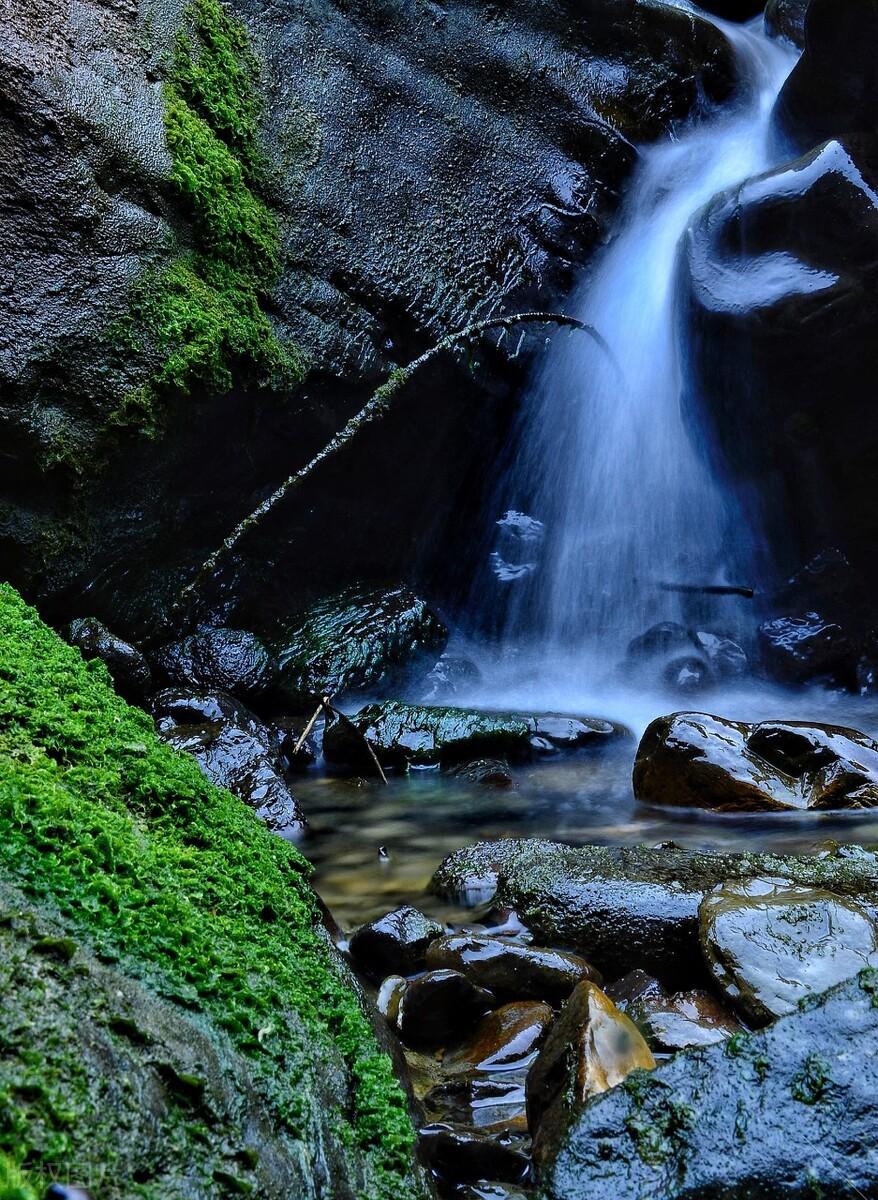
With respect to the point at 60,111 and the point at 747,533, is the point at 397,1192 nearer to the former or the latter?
the point at 60,111

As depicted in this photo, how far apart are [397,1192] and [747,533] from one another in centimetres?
709

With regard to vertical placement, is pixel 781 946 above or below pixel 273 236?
below

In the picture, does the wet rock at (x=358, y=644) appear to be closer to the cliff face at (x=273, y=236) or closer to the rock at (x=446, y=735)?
the cliff face at (x=273, y=236)

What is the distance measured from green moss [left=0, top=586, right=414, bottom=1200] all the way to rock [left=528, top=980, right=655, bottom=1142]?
37 centimetres

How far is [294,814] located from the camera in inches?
164

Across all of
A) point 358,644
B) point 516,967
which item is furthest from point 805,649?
point 516,967

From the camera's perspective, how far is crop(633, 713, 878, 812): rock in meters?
4.34

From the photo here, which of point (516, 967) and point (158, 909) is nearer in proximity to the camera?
point (158, 909)

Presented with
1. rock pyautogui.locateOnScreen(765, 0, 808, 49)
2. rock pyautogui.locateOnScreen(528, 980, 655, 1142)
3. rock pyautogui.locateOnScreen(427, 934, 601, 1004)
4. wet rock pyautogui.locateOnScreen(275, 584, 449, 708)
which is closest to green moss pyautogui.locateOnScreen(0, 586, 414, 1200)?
rock pyautogui.locateOnScreen(528, 980, 655, 1142)

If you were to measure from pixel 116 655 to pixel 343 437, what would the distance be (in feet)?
6.86

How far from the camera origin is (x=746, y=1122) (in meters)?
1.29

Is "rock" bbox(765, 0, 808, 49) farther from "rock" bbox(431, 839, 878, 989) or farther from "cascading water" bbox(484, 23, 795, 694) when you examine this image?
"rock" bbox(431, 839, 878, 989)

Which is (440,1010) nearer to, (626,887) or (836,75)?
(626,887)

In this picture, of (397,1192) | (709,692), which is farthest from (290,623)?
(397,1192)
